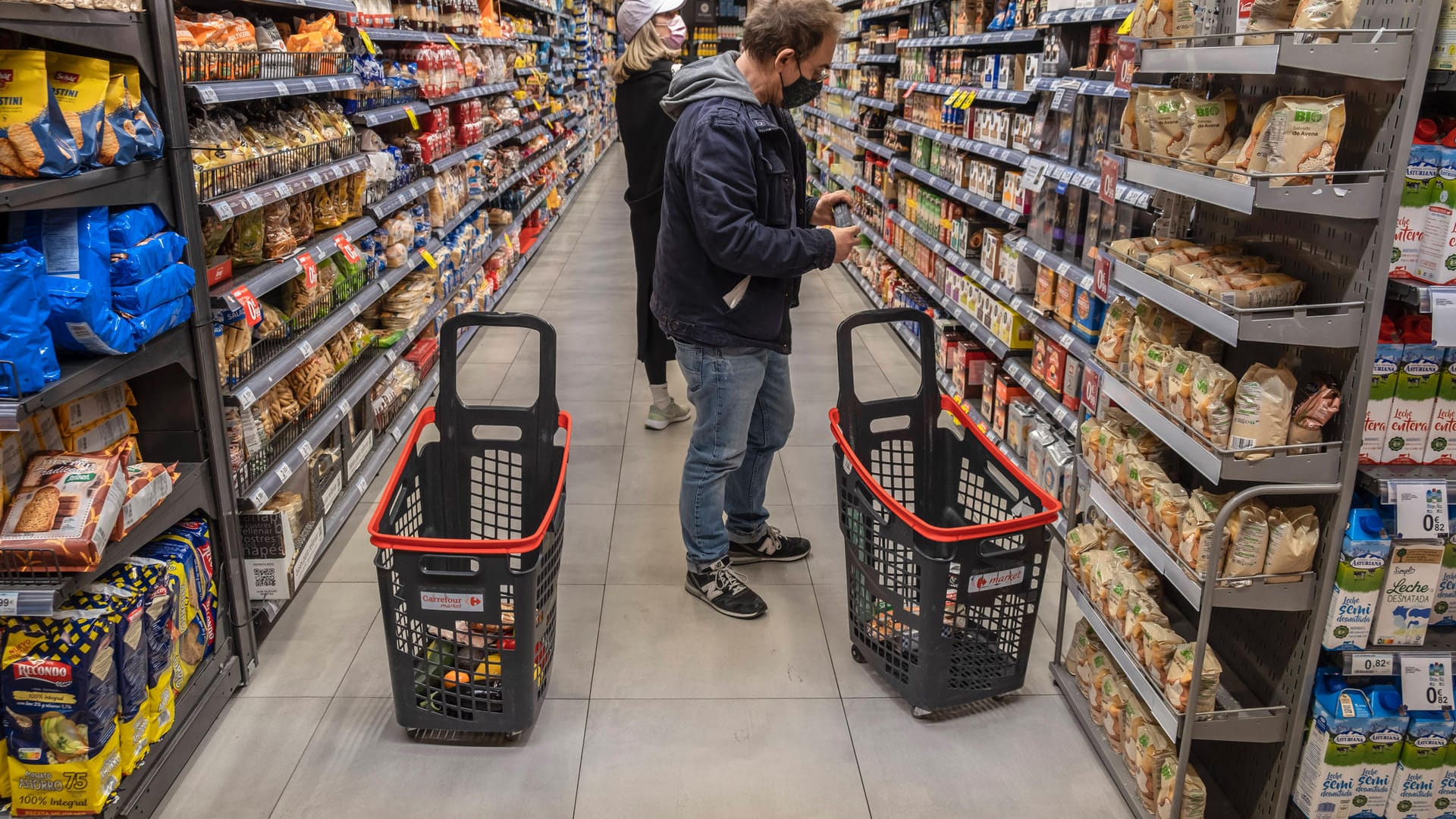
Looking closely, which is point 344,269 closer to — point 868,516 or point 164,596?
point 164,596

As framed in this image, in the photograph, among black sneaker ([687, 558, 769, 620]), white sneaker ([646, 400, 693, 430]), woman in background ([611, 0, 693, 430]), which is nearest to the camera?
black sneaker ([687, 558, 769, 620])

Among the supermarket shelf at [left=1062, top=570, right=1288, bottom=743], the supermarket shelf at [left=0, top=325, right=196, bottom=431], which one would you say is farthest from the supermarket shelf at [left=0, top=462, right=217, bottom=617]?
the supermarket shelf at [left=1062, top=570, right=1288, bottom=743]

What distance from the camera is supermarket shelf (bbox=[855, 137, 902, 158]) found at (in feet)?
21.9

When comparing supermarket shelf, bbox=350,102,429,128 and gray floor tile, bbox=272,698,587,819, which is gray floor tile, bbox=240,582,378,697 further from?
supermarket shelf, bbox=350,102,429,128

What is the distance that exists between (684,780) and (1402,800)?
1.50m

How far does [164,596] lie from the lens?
228cm

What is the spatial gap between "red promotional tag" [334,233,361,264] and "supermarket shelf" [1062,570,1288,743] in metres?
2.79

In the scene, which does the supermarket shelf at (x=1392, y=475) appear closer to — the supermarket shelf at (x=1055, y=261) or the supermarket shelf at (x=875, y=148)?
the supermarket shelf at (x=1055, y=261)

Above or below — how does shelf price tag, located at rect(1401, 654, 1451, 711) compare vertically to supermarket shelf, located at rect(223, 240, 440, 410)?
below

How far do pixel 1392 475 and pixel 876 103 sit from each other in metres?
5.59

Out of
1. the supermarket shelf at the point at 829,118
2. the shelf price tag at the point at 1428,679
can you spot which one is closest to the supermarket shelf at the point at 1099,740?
the shelf price tag at the point at 1428,679

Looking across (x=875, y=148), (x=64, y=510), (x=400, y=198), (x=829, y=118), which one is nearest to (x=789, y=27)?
(x=64, y=510)

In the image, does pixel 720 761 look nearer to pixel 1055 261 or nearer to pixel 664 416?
pixel 1055 261

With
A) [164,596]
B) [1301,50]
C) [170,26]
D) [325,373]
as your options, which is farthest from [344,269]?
[1301,50]
